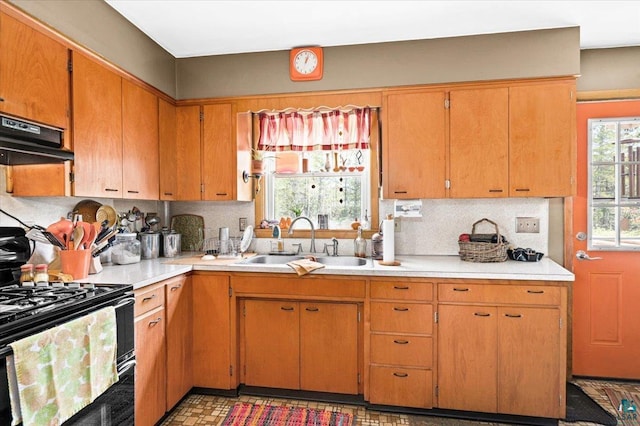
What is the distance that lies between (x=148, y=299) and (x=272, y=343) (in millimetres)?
897

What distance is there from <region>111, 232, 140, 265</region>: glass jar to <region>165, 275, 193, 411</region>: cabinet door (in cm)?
45

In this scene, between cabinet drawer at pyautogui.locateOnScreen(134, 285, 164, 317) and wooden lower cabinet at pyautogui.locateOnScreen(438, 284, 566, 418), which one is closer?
cabinet drawer at pyautogui.locateOnScreen(134, 285, 164, 317)

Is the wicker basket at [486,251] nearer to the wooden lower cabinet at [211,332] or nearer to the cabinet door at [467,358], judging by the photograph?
the cabinet door at [467,358]

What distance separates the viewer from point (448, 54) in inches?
110

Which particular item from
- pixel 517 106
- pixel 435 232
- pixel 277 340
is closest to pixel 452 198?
pixel 435 232

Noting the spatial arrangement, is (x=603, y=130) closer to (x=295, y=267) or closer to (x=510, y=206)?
(x=510, y=206)

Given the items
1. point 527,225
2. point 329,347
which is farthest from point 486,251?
point 329,347

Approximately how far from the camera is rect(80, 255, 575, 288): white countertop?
2.26 metres

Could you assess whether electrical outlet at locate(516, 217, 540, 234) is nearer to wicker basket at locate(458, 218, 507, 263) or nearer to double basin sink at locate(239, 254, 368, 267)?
wicker basket at locate(458, 218, 507, 263)

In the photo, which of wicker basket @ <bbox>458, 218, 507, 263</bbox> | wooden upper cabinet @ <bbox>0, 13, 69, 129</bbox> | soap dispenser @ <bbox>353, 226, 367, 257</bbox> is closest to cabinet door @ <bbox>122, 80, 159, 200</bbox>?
wooden upper cabinet @ <bbox>0, 13, 69, 129</bbox>

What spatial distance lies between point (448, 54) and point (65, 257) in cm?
276

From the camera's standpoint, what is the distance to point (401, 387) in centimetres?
248

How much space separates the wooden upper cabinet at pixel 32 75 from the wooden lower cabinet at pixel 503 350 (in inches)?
93.8

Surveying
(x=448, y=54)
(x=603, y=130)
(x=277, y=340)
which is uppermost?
(x=448, y=54)
